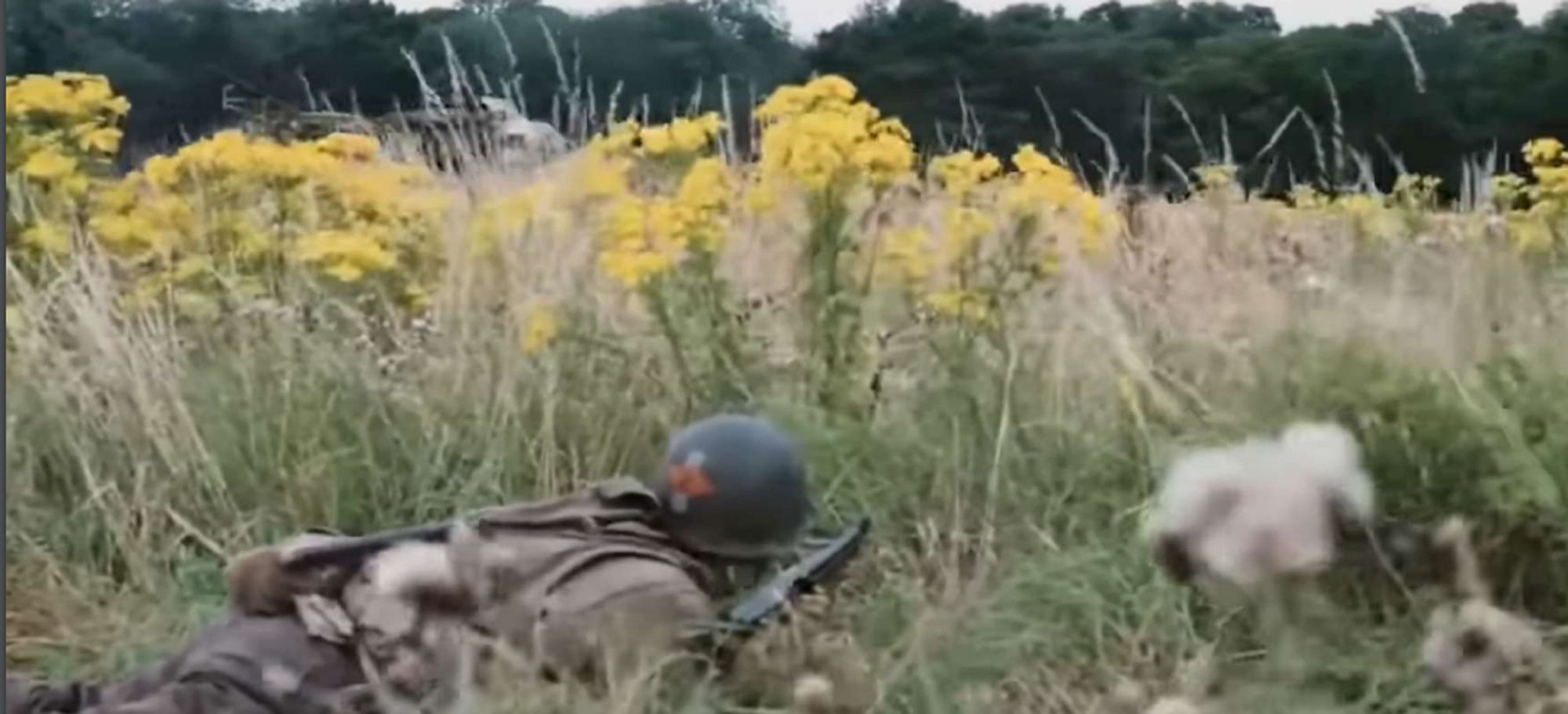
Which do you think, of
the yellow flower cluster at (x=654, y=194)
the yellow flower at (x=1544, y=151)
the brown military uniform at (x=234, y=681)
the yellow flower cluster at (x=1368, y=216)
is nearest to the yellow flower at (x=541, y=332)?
the yellow flower cluster at (x=654, y=194)

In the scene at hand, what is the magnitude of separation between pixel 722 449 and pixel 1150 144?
2.30 metres

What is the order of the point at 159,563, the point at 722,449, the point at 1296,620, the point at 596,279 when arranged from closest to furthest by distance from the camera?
the point at 1296,620
the point at 722,449
the point at 159,563
the point at 596,279

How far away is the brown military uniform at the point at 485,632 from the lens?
8.78ft

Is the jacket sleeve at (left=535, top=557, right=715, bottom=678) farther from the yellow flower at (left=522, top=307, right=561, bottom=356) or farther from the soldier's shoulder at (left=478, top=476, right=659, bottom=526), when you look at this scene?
the yellow flower at (left=522, top=307, right=561, bottom=356)

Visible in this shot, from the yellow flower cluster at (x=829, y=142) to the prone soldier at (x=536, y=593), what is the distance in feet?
1.84

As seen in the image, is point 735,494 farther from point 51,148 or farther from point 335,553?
point 51,148

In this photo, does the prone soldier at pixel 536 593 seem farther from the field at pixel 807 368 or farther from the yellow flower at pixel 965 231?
the yellow flower at pixel 965 231

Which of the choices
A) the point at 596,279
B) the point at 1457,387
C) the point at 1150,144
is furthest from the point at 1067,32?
the point at 1457,387

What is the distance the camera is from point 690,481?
2951 mm

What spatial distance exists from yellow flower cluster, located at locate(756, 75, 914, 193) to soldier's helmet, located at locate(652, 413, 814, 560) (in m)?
0.63

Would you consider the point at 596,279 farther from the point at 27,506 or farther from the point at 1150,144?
the point at 1150,144

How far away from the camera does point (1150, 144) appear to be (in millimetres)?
5039

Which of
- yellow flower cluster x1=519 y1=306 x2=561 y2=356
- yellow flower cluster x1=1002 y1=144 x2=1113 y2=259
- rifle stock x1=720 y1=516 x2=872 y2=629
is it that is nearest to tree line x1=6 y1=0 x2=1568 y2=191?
yellow flower cluster x1=1002 y1=144 x2=1113 y2=259

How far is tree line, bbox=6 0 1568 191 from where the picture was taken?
15.3 ft
